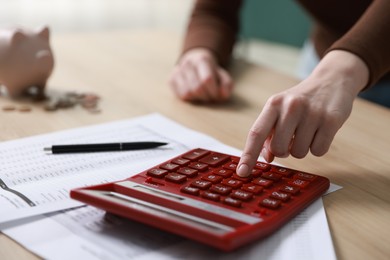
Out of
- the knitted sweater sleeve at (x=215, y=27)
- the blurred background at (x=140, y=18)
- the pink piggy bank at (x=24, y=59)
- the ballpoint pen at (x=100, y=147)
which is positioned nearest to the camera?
the ballpoint pen at (x=100, y=147)

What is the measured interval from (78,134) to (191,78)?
28cm

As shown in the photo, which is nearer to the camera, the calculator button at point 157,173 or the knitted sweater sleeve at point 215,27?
the calculator button at point 157,173

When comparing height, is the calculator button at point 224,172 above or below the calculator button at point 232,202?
above

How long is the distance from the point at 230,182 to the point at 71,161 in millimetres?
228

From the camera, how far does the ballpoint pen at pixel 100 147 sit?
691 mm

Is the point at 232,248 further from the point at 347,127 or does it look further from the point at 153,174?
the point at 347,127

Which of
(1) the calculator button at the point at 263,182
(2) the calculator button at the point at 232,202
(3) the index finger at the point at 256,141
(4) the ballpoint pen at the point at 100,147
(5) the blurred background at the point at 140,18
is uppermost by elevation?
(5) the blurred background at the point at 140,18

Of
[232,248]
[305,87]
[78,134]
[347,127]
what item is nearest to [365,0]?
[347,127]

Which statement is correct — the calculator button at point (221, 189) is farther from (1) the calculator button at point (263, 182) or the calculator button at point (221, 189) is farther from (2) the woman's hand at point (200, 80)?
(2) the woman's hand at point (200, 80)

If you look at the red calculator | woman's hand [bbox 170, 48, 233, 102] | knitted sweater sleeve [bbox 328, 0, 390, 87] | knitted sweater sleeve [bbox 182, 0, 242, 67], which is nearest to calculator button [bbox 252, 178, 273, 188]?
the red calculator

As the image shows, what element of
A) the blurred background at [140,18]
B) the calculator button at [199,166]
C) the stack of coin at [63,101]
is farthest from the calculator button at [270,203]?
the blurred background at [140,18]

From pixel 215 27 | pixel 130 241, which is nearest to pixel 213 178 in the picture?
pixel 130 241

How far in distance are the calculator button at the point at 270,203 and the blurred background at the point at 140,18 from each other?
1.49 m

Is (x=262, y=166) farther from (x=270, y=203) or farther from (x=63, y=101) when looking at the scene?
(x=63, y=101)
